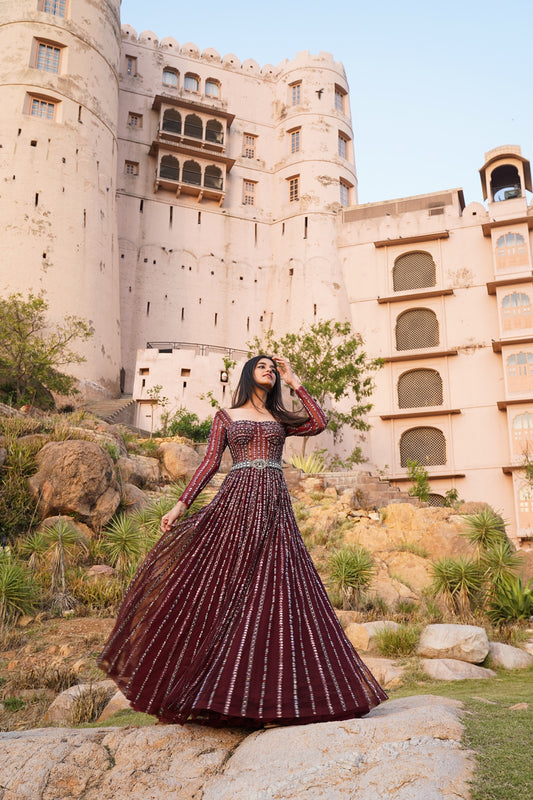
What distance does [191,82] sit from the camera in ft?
128

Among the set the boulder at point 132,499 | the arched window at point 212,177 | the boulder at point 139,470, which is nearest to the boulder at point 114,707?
the boulder at point 132,499

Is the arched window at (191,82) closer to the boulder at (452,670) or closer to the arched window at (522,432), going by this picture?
the arched window at (522,432)

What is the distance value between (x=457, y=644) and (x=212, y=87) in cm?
3809

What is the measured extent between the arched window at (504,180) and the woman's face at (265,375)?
31726 millimetres

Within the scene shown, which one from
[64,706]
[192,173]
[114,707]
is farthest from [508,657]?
[192,173]

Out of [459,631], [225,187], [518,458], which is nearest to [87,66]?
[225,187]

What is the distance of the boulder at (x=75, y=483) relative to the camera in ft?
40.0

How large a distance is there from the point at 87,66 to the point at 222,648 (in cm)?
3366

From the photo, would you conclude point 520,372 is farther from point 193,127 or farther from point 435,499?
point 193,127

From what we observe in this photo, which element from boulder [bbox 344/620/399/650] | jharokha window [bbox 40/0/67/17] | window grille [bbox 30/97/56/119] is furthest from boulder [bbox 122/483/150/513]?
jharokha window [bbox 40/0/67/17]

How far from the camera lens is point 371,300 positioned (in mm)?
33156

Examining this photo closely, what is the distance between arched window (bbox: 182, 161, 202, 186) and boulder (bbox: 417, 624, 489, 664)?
3229cm

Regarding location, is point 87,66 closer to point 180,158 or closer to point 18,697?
point 180,158

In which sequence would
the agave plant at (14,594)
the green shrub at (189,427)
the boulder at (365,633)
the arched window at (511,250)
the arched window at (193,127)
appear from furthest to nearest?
the arched window at (193,127), the arched window at (511,250), the green shrub at (189,427), the agave plant at (14,594), the boulder at (365,633)
